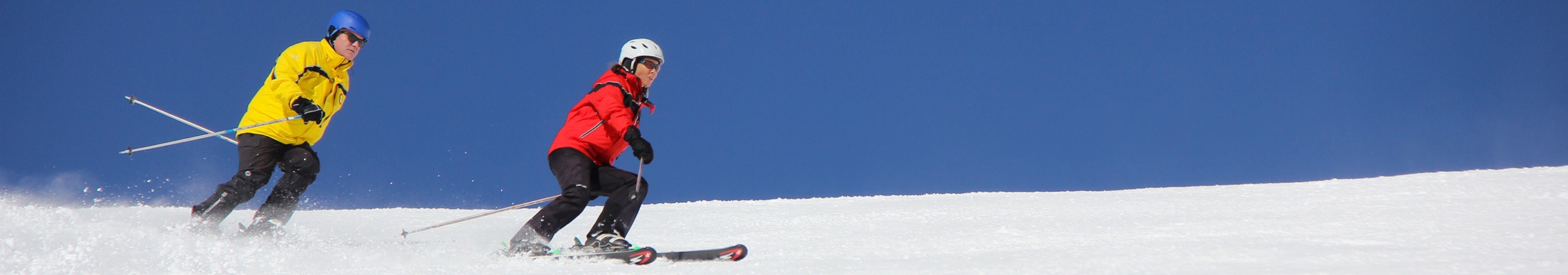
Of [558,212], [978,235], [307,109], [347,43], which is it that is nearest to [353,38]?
[347,43]

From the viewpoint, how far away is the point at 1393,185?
534 centimetres

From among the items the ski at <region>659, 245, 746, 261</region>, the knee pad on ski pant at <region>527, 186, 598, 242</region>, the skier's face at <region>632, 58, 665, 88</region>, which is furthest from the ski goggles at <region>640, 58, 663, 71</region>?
the ski at <region>659, 245, 746, 261</region>

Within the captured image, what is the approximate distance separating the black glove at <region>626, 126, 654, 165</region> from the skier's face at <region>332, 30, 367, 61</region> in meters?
1.30

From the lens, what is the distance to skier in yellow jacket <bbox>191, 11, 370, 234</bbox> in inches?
142

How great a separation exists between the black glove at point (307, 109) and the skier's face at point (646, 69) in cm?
106

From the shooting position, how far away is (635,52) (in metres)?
3.41

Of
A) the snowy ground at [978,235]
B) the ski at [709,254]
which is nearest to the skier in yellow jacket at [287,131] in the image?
the snowy ground at [978,235]

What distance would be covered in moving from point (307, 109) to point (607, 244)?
1156 mm

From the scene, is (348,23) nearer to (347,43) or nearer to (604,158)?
(347,43)

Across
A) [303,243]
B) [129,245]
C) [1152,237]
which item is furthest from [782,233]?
[129,245]

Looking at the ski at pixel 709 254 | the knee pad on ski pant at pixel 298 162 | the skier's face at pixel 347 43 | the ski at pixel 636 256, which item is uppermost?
the skier's face at pixel 347 43

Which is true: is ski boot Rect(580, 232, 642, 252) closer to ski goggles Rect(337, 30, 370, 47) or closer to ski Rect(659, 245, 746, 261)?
ski Rect(659, 245, 746, 261)

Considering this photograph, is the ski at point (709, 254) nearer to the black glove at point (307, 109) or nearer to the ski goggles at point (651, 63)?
the ski goggles at point (651, 63)

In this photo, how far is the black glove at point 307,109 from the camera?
11.4ft
